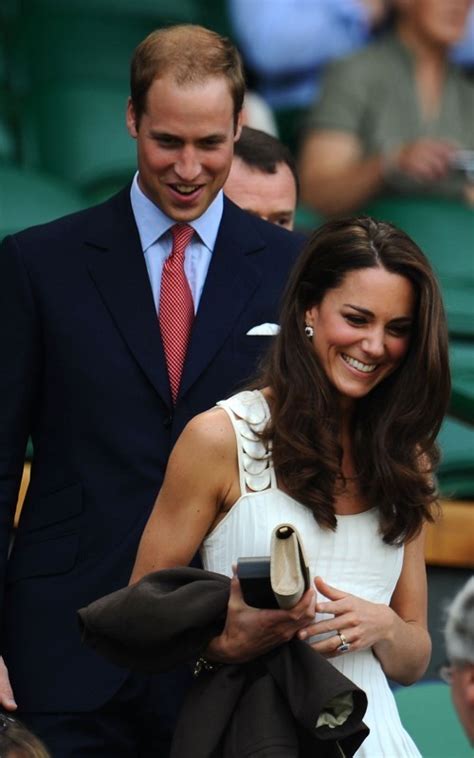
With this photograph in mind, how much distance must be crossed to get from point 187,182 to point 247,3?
107 inches

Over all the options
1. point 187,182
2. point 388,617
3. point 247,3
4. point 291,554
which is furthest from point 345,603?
point 247,3

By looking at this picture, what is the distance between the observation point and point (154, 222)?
10.5 feet

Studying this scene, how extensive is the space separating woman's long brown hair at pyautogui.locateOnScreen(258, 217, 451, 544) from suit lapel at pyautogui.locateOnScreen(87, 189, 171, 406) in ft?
1.05

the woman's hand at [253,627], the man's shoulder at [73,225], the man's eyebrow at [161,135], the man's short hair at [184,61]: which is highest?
the man's short hair at [184,61]

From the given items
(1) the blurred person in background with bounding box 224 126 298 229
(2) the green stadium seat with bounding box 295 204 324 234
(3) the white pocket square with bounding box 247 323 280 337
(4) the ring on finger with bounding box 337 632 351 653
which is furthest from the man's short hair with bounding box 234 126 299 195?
(4) the ring on finger with bounding box 337 632 351 653

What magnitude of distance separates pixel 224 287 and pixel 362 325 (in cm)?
45

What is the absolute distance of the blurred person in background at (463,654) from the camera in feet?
7.40

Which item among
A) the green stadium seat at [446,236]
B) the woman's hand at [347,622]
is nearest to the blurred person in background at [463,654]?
the woman's hand at [347,622]

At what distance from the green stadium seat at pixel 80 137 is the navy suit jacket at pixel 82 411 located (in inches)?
98.9

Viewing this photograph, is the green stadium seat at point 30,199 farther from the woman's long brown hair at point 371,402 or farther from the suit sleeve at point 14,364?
the woman's long brown hair at point 371,402

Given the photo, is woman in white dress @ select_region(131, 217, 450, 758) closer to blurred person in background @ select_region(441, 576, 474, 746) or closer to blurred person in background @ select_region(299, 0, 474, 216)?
blurred person in background @ select_region(441, 576, 474, 746)

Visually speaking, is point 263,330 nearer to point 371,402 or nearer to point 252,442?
point 371,402

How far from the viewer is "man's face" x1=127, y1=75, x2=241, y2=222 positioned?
311 centimetres

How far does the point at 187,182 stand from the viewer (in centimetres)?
312
